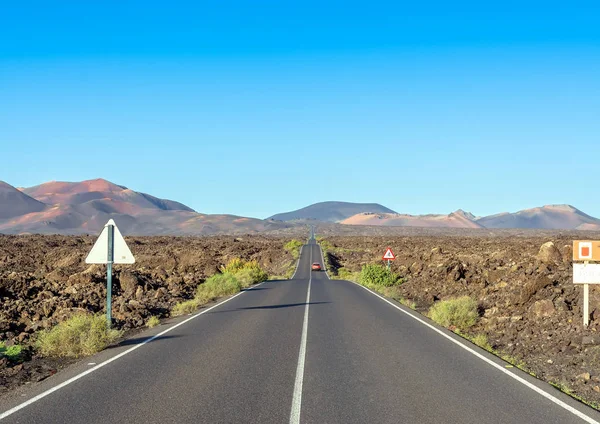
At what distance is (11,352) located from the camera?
41.4 ft

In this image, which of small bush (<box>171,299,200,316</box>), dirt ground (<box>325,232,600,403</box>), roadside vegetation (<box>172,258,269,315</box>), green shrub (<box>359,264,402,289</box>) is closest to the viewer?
dirt ground (<box>325,232,600,403</box>)

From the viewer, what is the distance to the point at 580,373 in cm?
1152

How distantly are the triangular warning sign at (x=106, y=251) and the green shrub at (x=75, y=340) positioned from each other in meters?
1.55

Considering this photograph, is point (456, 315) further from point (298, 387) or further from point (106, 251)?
point (298, 387)

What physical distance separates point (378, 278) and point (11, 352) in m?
27.4

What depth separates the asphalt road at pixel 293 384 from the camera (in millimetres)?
7949

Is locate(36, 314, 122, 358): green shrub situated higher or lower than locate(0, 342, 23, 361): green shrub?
higher

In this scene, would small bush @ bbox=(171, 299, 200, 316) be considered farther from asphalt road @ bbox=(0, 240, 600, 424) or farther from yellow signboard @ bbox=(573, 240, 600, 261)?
yellow signboard @ bbox=(573, 240, 600, 261)

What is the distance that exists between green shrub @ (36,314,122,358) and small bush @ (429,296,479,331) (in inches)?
381

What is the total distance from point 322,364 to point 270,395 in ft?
8.50

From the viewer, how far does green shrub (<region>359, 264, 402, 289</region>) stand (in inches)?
1464

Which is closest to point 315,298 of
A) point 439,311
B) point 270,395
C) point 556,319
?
point 439,311

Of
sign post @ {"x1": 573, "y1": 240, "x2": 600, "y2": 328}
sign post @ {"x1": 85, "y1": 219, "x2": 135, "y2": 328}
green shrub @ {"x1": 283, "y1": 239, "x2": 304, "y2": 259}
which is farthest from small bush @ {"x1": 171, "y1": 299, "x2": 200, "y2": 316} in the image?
green shrub @ {"x1": 283, "y1": 239, "x2": 304, "y2": 259}

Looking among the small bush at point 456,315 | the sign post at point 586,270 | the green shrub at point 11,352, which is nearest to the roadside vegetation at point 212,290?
the small bush at point 456,315
